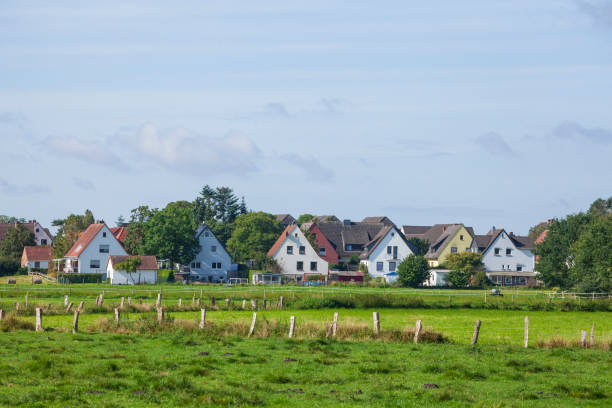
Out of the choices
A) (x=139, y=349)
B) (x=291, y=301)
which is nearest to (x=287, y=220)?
(x=291, y=301)

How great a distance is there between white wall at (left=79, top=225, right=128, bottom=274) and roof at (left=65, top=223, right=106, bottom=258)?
424mm

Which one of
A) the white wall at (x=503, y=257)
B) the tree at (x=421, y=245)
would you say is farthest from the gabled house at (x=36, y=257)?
the white wall at (x=503, y=257)

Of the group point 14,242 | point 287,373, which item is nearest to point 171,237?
point 14,242

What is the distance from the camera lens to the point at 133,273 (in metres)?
105

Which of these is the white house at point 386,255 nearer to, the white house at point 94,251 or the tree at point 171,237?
the tree at point 171,237

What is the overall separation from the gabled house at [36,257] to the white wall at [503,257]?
217 ft

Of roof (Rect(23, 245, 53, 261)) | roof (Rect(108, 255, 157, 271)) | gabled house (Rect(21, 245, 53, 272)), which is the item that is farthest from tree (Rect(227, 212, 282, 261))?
gabled house (Rect(21, 245, 53, 272))

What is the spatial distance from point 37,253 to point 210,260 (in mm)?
29907

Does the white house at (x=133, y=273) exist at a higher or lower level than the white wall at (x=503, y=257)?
lower

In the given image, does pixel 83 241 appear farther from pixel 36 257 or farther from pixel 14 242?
pixel 14 242

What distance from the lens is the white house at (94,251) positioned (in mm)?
110500

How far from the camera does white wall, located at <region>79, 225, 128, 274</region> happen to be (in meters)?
110

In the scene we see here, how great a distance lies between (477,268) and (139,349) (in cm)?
9300

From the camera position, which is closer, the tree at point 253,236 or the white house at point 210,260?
the white house at point 210,260
